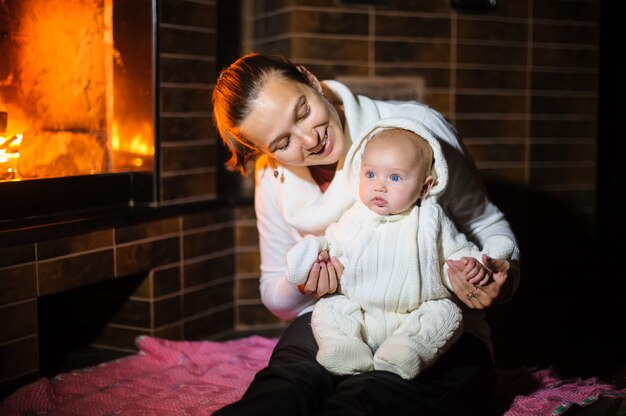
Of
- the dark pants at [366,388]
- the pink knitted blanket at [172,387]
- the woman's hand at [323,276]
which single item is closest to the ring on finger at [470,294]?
the dark pants at [366,388]

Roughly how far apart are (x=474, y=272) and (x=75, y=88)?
134 centimetres

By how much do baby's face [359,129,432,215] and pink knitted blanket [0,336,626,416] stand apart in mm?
615

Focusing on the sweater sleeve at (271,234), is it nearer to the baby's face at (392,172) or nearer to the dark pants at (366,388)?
the dark pants at (366,388)

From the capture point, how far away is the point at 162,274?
232 cm

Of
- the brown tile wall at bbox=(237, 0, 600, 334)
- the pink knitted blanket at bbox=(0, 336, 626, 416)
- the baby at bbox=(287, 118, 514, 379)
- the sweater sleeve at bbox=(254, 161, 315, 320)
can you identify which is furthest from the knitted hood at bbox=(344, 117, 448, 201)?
the brown tile wall at bbox=(237, 0, 600, 334)

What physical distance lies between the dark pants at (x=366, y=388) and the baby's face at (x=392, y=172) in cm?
34

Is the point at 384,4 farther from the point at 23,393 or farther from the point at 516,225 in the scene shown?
the point at 23,393

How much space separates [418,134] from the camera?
1.48m

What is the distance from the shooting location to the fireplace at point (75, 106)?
1889 millimetres

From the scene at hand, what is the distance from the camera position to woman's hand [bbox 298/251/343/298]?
145 centimetres

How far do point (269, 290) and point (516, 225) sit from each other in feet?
4.74

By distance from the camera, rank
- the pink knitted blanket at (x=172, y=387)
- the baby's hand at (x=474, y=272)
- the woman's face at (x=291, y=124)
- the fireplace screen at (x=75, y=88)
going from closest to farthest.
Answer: the baby's hand at (x=474, y=272) < the woman's face at (x=291, y=124) < the pink knitted blanket at (x=172, y=387) < the fireplace screen at (x=75, y=88)

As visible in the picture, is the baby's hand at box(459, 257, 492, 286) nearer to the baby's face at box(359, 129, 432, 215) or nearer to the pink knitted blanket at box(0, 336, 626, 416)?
the baby's face at box(359, 129, 432, 215)

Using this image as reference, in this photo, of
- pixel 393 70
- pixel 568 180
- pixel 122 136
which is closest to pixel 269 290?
pixel 122 136
